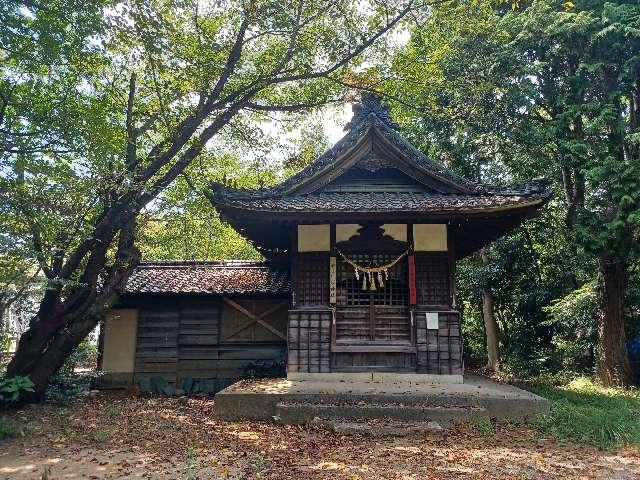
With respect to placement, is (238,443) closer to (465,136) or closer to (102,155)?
(102,155)

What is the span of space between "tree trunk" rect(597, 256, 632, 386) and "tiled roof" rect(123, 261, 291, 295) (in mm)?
9341

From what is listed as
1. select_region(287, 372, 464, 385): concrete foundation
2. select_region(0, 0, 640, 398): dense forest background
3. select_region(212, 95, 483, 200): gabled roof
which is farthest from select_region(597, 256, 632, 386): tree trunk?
select_region(287, 372, 464, 385): concrete foundation

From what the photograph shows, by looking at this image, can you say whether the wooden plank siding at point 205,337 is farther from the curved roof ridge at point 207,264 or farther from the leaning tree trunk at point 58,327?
the leaning tree trunk at point 58,327

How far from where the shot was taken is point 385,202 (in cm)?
1069

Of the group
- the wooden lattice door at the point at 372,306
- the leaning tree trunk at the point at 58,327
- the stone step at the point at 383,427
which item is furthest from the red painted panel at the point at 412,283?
the leaning tree trunk at the point at 58,327

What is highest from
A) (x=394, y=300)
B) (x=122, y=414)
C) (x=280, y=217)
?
(x=280, y=217)

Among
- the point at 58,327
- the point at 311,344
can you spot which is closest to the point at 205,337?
the point at 58,327

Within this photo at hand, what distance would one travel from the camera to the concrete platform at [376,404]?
28.5 feet

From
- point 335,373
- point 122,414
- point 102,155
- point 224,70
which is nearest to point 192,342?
point 122,414

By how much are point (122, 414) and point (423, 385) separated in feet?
21.5

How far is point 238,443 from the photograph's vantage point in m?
7.62

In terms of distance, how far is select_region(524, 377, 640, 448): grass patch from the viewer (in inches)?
308

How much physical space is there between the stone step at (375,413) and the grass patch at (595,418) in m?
1.30

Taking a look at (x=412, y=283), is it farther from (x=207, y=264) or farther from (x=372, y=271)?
(x=207, y=264)
